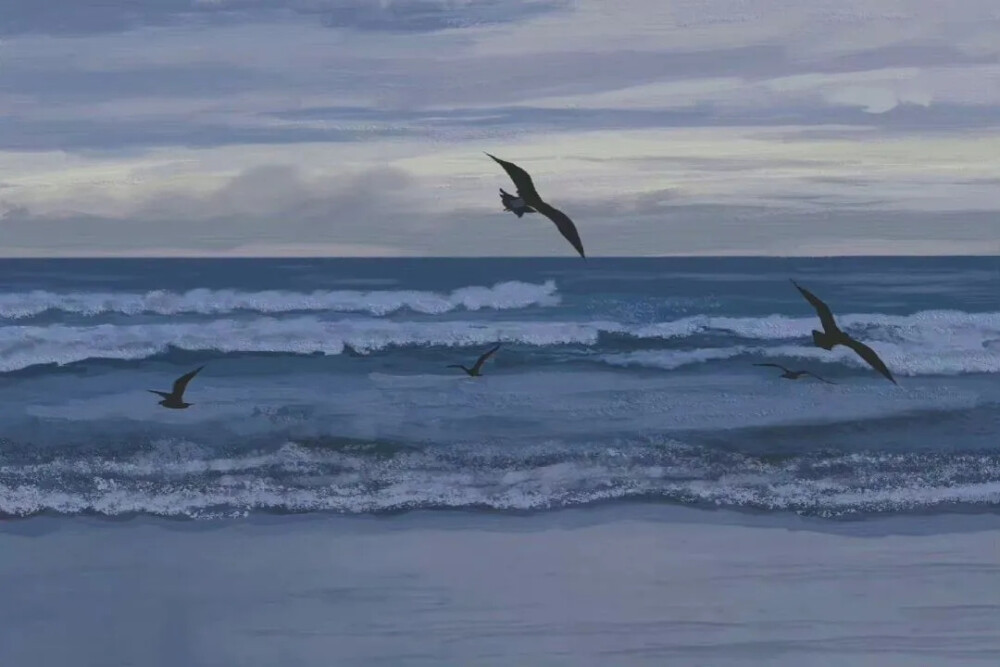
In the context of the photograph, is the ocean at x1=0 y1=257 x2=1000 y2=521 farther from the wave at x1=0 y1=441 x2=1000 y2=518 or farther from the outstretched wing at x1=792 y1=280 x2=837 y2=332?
the outstretched wing at x1=792 y1=280 x2=837 y2=332

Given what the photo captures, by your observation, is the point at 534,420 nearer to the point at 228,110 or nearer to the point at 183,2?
the point at 228,110

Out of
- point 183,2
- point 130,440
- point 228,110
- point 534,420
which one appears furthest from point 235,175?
point 534,420

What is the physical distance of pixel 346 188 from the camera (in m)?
4.18

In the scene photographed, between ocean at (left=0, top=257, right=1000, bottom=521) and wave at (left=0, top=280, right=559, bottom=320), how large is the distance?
4cm

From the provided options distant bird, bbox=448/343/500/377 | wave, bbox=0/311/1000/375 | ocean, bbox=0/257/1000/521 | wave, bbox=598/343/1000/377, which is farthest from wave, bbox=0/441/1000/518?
wave, bbox=0/311/1000/375

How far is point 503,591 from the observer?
359 cm

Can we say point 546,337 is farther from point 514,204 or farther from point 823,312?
point 514,204

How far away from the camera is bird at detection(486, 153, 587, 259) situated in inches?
113

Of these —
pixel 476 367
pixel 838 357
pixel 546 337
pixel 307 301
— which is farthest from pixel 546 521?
pixel 307 301

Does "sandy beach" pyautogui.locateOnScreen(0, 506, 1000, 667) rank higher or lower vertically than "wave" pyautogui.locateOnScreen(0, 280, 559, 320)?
lower

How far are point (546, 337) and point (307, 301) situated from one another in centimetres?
212

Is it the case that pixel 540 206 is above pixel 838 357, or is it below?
above

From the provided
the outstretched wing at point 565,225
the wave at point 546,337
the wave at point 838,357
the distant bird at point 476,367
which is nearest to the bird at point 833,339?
the outstretched wing at point 565,225

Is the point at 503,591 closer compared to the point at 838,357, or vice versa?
the point at 503,591
